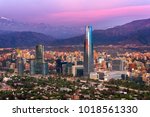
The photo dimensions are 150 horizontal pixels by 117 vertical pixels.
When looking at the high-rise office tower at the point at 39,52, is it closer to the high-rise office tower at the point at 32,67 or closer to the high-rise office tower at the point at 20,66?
the high-rise office tower at the point at 32,67

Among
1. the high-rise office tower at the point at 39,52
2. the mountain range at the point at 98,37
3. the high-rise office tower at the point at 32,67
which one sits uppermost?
the mountain range at the point at 98,37

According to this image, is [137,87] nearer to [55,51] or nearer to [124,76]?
[124,76]

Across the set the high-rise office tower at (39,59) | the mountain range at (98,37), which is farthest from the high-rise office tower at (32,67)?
the mountain range at (98,37)

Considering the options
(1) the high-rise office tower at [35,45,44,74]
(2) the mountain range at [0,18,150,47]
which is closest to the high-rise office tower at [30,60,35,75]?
(1) the high-rise office tower at [35,45,44,74]

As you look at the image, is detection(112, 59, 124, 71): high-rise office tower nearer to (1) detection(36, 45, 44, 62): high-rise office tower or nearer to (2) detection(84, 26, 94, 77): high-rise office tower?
(2) detection(84, 26, 94, 77): high-rise office tower

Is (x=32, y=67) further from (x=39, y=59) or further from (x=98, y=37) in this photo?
(x=98, y=37)

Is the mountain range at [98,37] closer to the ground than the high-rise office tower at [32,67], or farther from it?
farther from it
